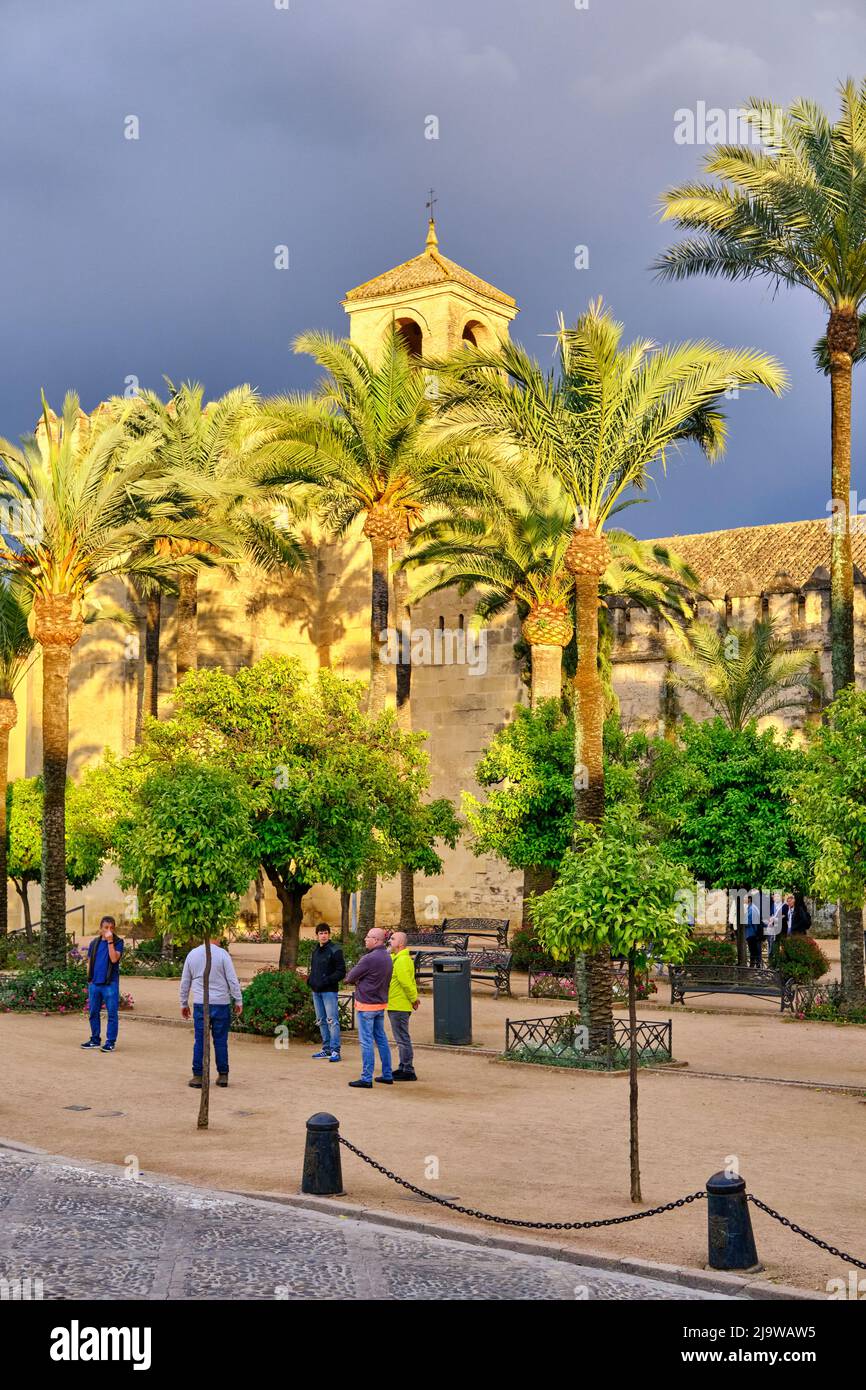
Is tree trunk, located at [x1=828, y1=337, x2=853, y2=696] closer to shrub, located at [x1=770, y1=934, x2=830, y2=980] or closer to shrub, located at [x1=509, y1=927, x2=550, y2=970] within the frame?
shrub, located at [x1=770, y1=934, x2=830, y2=980]

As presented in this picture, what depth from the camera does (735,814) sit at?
76.3ft

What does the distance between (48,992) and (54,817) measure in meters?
2.47

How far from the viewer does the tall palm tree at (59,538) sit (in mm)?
20797

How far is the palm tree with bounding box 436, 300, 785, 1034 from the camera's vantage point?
16812 mm

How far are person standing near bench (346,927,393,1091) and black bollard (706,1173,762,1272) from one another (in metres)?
6.34

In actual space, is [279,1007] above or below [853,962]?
below

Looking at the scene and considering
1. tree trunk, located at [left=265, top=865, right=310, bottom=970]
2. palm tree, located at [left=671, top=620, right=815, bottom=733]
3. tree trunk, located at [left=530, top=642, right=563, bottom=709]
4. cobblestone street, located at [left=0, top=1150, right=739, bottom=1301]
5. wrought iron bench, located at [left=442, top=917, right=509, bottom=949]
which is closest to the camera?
cobblestone street, located at [left=0, top=1150, right=739, bottom=1301]

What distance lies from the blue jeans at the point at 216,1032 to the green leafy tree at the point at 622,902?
3907 mm

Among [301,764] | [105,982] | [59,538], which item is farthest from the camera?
[59,538]

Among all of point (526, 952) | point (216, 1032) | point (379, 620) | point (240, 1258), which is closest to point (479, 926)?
point (526, 952)

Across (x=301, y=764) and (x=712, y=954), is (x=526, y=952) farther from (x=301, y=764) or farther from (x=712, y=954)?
(x=301, y=764)

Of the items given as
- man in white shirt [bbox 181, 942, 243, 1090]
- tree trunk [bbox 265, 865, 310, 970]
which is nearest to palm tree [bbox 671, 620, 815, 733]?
tree trunk [bbox 265, 865, 310, 970]

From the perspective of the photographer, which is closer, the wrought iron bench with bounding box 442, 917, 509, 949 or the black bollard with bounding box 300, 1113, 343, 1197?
the black bollard with bounding box 300, 1113, 343, 1197
